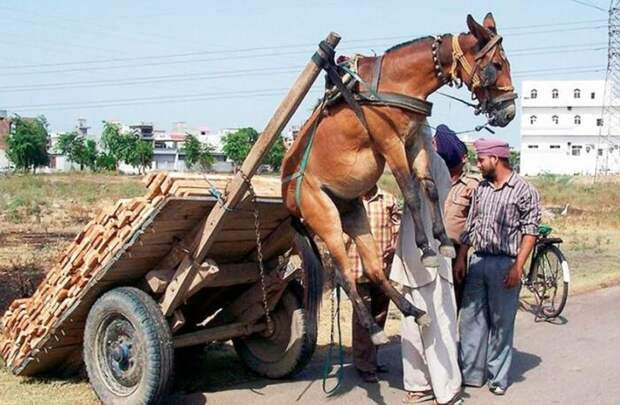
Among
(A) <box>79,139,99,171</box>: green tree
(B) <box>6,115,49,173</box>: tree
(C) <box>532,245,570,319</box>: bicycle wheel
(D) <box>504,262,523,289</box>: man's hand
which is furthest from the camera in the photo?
(A) <box>79,139,99,171</box>: green tree

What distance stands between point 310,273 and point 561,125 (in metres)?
96.2

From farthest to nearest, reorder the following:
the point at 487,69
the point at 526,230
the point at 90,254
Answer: the point at 526,230, the point at 90,254, the point at 487,69

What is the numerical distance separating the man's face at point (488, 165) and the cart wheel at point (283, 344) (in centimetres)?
186

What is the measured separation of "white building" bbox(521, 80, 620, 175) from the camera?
95188mm

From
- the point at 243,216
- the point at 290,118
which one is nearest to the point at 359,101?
the point at 290,118

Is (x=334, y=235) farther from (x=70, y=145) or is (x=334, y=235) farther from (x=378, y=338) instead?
(x=70, y=145)

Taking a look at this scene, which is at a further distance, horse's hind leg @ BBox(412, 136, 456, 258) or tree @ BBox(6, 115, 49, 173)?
tree @ BBox(6, 115, 49, 173)

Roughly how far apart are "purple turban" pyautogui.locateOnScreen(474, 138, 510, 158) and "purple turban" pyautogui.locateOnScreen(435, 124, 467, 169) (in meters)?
0.38

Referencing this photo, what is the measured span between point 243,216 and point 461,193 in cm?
201

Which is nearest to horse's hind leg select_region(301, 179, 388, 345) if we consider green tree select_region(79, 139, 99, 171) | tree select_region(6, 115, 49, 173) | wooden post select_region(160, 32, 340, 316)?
wooden post select_region(160, 32, 340, 316)

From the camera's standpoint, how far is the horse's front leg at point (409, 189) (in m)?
5.05

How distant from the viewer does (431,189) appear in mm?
5270

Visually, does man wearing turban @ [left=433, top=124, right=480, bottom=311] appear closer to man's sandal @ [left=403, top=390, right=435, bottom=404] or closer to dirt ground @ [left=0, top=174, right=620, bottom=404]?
man's sandal @ [left=403, top=390, right=435, bottom=404]

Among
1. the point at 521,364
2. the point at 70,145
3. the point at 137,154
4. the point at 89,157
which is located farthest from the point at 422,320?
the point at 70,145
